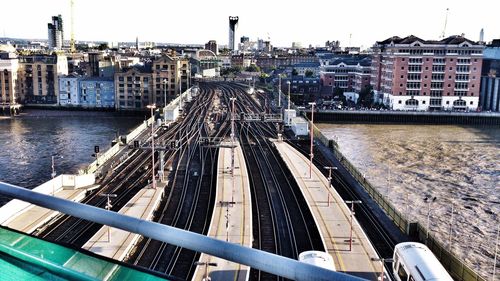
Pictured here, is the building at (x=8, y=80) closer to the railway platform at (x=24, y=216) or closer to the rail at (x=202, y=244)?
the railway platform at (x=24, y=216)

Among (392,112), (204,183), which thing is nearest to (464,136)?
(392,112)

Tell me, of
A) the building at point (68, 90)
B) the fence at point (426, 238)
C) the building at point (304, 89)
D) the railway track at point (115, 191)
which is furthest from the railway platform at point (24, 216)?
the building at point (304, 89)

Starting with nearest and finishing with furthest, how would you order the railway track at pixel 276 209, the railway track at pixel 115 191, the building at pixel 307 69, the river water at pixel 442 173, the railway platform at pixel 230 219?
the railway platform at pixel 230 219 < the railway track at pixel 276 209 < the railway track at pixel 115 191 < the river water at pixel 442 173 < the building at pixel 307 69

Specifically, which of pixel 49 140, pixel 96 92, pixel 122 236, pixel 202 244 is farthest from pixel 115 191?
pixel 96 92

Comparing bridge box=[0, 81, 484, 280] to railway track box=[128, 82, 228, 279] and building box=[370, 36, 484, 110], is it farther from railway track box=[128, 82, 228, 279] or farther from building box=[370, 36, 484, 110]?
building box=[370, 36, 484, 110]

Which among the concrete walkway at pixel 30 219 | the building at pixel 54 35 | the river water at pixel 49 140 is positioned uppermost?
the building at pixel 54 35

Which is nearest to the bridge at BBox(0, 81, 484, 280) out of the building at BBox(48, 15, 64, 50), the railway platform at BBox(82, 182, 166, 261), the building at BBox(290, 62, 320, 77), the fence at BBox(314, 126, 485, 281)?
the railway platform at BBox(82, 182, 166, 261)

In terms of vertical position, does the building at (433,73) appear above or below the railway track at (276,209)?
above
